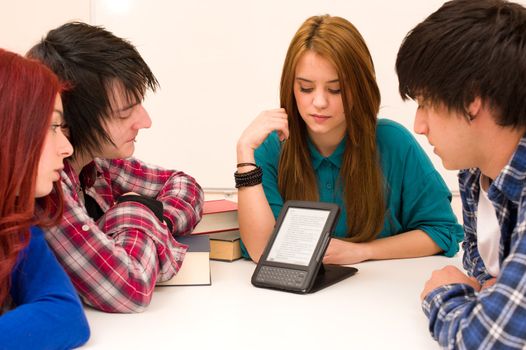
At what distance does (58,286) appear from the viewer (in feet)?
3.40

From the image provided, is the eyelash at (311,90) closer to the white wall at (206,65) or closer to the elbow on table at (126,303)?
the elbow on table at (126,303)

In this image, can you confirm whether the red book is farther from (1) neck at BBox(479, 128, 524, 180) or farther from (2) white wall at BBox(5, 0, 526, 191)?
(2) white wall at BBox(5, 0, 526, 191)

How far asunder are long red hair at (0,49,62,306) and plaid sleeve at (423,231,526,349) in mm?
625

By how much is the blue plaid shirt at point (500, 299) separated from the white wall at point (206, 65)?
1.50 meters

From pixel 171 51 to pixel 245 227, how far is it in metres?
1.30

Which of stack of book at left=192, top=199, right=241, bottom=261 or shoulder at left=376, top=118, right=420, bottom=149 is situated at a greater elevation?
shoulder at left=376, top=118, right=420, bottom=149

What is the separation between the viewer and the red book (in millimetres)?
1643

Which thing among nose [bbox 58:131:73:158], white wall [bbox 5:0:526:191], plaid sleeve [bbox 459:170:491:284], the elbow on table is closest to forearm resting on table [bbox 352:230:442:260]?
plaid sleeve [bbox 459:170:491:284]

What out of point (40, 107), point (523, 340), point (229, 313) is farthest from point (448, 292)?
point (40, 107)

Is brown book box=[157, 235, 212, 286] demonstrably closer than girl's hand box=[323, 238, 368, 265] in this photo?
Yes

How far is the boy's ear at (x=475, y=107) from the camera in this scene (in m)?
1.03

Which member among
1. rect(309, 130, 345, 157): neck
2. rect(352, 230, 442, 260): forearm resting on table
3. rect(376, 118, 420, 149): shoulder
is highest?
rect(376, 118, 420, 149): shoulder

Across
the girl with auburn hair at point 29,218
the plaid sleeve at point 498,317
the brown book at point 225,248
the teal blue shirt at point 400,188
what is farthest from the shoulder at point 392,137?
the girl with auburn hair at point 29,218

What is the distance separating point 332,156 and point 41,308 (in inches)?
36.3
